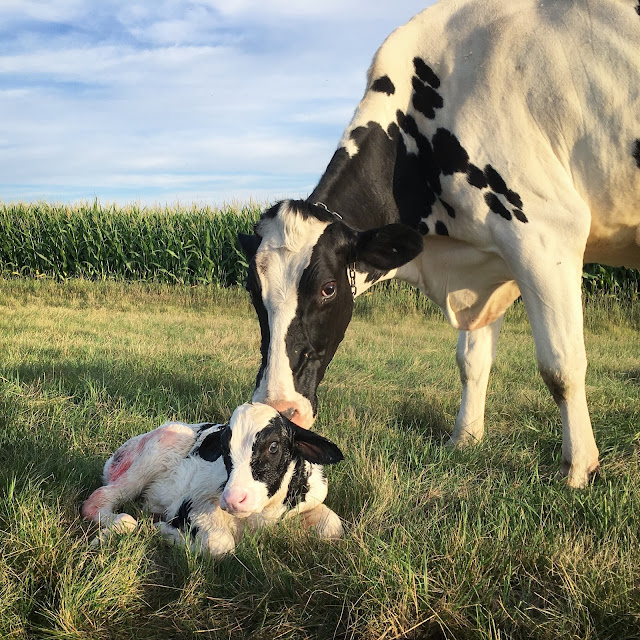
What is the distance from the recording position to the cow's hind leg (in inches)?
159

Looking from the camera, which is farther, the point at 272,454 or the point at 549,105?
the point at 549,105

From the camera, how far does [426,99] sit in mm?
4523

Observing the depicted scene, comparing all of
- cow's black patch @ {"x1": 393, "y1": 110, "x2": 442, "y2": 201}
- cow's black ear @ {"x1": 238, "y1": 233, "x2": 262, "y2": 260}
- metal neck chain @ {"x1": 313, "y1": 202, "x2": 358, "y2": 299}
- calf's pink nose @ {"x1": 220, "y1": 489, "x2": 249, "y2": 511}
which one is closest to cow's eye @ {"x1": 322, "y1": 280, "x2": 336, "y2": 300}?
metal neck chain @ {"x1": 313, "y1": 202, "x2": 358, "y2": 299}

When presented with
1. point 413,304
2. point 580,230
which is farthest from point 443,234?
point 413,304

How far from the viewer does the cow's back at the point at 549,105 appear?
13.9 ft

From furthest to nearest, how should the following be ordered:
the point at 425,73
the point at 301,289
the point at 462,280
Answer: the point at 462,280, the point at 425,73, the point at 301,289

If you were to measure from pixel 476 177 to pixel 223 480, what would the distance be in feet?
7.74

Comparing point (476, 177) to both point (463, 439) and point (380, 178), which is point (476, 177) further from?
point (463, 439)

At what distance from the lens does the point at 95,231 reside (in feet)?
64.0

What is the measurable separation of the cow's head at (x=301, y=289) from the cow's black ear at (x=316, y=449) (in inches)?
8.7

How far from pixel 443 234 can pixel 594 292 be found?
10.9 metres

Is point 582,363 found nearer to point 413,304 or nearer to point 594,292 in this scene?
point 413,304

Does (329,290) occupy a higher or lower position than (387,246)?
lower

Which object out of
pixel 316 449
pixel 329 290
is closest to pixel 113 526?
pixel 316 449
